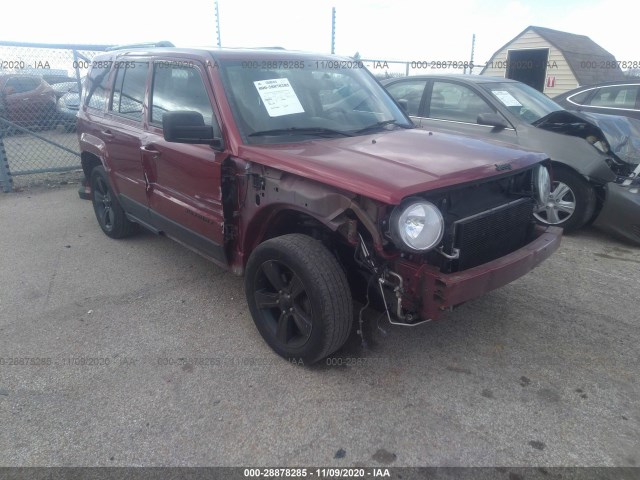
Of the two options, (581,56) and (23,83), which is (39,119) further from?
(581,56)

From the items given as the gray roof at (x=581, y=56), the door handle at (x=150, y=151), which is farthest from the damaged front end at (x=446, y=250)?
the gray roof at (x=581, y=56)

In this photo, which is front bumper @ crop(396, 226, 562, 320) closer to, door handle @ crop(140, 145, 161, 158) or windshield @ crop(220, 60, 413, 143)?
windshield @ crop(220, 60, 413, 143)

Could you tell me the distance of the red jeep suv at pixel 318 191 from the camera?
251cm

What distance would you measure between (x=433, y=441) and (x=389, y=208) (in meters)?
1.18

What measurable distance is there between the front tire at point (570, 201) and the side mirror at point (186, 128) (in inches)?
142

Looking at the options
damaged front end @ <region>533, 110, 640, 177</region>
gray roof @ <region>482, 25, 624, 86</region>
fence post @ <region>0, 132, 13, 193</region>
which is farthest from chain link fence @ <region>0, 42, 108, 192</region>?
gray roof @ <region>482, 25, 624, 86</region>

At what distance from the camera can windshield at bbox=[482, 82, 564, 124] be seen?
5645mm

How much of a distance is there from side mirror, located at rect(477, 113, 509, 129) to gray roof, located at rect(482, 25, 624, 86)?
12433mm

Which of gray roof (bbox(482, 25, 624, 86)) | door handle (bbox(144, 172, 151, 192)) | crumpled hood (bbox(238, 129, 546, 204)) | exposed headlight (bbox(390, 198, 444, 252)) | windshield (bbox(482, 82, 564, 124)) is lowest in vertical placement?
door handle (bbox(144, 172, 151, 192))

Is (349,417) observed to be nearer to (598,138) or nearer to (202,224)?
(202,224)

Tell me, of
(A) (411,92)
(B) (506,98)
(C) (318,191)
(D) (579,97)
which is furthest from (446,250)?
(D) (579,97)

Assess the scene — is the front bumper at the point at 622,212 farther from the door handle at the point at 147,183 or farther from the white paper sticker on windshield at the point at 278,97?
the door handle at the point at 147,183

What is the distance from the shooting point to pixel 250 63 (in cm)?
346

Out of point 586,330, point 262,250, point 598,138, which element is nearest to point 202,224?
point 262,250
